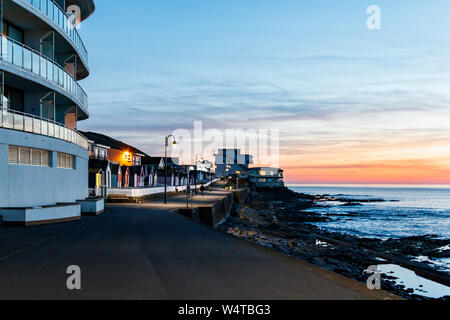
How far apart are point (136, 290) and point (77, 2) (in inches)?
1102

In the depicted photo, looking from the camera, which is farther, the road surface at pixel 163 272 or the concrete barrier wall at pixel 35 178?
the concrete barrier wall at pixel 35 178

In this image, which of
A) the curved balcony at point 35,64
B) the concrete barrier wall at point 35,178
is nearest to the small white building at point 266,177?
the curved balcony at point 35,64

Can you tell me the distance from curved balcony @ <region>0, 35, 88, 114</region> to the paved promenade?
29.8ft

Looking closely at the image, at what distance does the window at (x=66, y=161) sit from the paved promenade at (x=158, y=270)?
9.19 m

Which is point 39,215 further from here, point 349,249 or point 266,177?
point 266,177

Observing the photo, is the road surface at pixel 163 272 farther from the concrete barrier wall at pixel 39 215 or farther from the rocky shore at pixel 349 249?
the rocky shore at pixel 349 249

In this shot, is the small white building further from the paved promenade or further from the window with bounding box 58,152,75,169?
the paved promenade

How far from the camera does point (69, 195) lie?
26141 mm

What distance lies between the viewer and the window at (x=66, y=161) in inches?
990

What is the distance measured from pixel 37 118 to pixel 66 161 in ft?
10.6

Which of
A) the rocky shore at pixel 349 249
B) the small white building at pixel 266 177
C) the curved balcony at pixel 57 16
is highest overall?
the curved balcony at pixel 57 16
